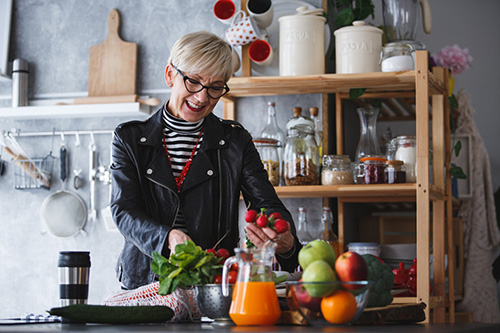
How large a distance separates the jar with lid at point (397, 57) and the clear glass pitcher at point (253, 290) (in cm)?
166

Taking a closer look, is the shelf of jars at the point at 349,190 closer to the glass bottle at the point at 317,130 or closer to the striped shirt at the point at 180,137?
the glass bottle at the point at 317,130

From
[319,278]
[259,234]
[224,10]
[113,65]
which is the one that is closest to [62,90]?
[113,65]

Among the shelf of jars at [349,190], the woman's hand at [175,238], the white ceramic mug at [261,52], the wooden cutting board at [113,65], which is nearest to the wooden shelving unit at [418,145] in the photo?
the shelf of jars at [349,190]

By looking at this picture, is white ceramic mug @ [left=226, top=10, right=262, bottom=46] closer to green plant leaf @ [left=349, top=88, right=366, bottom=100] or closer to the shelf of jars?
green plant leaf @ [left=349, top=88, right=366, bottom=100]

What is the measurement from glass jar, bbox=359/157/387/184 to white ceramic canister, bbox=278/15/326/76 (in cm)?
42

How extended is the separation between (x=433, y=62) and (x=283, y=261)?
6.05ft

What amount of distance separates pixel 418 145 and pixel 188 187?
1040 millimetres

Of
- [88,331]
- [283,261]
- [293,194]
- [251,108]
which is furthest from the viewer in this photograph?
[251,108]

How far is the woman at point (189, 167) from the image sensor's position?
81.3 inches

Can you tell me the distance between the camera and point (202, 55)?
2051 millimetres

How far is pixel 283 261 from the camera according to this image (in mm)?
1944

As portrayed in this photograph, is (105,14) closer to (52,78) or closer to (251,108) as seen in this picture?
(52,78)

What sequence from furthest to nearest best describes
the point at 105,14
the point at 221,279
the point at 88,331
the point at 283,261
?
the point at 105,14
the point at 283,261
the point at 221,279
the point at 88,331

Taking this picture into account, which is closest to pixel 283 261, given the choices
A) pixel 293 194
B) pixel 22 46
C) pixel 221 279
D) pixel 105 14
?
pixel 221 279
